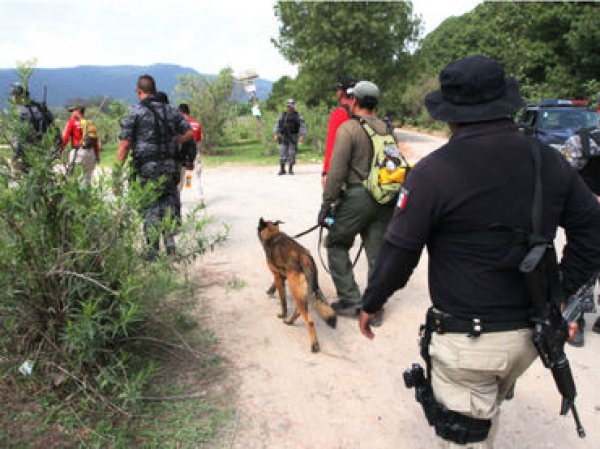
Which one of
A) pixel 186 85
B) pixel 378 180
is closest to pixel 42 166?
pixel 378 180

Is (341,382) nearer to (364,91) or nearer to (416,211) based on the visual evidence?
(416,211)

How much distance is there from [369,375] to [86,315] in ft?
6.68

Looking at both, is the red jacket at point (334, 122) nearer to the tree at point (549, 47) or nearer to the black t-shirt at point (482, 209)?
the black t-shirt at point (482, 209)

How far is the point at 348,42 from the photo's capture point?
23062 mm

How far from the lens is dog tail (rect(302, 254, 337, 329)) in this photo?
3.94 m

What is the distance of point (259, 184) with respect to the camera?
12109 millimetres

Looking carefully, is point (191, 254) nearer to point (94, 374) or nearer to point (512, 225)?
point (94, 374)

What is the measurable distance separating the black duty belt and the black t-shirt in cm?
2

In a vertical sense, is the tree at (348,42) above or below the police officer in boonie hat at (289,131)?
above

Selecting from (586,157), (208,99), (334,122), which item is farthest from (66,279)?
(208,99)

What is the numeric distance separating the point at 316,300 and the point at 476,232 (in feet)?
7.51

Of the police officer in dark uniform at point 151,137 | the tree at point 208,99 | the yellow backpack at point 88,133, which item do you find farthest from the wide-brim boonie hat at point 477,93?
the tree at point 208,99

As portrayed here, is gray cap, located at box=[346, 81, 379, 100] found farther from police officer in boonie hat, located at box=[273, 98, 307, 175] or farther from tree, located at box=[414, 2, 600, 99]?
tree, located at box=[414, 2, 600, 99]

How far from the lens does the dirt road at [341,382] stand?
2928 mm
